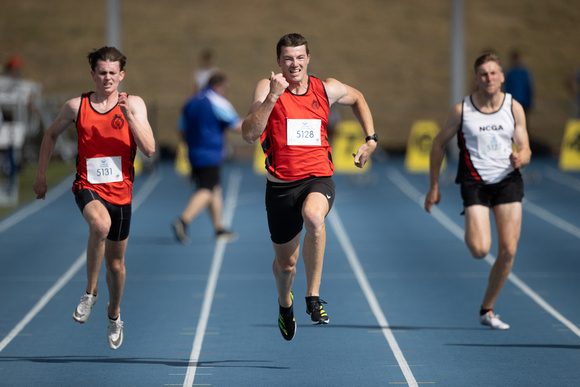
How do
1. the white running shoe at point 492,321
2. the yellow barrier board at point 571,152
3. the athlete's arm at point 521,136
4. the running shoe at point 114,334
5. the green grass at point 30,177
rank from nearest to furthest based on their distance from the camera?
1. the running shoe at point 114,334
2. the athlete's arm at point 521,136
3. the white running shoe at point 492,321
4. the green grass at point 30,177
5. the yellow barrier board at point 571,152

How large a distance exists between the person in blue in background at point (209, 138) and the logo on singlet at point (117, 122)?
5962 mm

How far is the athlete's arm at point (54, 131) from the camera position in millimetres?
6160

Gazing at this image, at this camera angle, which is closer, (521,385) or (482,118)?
(521,385)

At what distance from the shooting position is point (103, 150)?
620cm

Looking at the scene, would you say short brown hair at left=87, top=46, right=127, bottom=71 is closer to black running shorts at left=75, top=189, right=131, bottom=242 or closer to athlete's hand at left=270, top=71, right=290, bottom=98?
black running shorts at left=75, top=189, right=131, bottom=242

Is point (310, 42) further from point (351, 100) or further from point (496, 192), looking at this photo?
point (351, 100)

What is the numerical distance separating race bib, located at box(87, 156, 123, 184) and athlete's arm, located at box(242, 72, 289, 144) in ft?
2.98

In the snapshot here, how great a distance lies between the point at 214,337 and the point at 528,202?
944 cm

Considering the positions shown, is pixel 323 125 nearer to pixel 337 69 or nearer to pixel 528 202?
pixel 528 202

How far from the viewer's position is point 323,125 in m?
6.18

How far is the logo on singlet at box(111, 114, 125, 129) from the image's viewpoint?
20.3ft

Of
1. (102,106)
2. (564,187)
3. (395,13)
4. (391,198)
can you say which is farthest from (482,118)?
(395,13)

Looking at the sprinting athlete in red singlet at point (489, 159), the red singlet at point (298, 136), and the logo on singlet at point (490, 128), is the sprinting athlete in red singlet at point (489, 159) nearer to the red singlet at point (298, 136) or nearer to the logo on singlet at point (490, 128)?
the logo on singlet at point (490, 128)

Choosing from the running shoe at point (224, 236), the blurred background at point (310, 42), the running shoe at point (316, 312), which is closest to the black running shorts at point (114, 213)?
the running shoe at point (316, 312)
